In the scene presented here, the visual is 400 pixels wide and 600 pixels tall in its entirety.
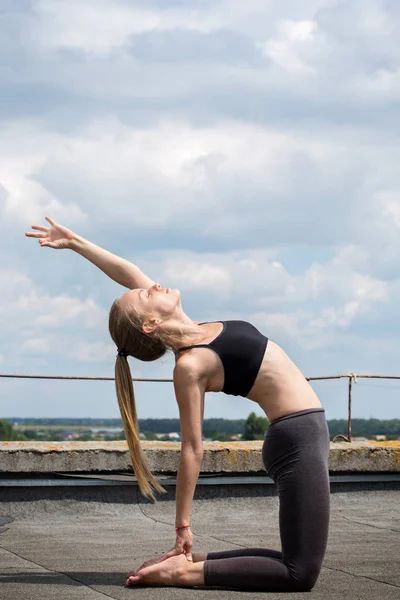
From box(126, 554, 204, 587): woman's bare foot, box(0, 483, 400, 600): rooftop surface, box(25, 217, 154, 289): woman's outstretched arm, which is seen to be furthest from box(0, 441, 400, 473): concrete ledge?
box(126, 554, 204, 587): woman's bare foot

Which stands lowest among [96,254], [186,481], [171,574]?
[171,574]

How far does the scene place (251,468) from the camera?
22.6 feet

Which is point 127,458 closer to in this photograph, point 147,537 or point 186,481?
point 147,537

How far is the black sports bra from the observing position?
176 inches

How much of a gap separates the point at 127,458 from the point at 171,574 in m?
2.39

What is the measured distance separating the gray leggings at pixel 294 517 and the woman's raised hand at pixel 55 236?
4.85 ft

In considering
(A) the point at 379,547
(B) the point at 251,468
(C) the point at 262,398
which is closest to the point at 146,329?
(C) the point at 262,398

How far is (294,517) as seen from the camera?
171 inches

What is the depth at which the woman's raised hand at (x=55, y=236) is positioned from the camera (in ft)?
16.6

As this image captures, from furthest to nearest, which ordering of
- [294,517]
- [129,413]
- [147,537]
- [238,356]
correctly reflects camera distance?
[147,537]
[129,413]
[238,356]
[294,517]

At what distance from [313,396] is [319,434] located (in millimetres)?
204

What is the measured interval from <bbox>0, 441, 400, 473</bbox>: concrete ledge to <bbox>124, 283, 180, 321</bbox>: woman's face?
2438mm

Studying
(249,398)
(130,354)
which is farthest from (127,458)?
(249,398)

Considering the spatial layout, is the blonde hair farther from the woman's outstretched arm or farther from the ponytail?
the woman's outstretched arm
